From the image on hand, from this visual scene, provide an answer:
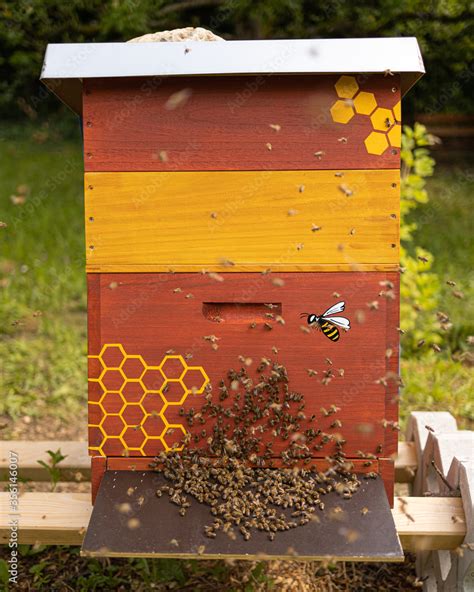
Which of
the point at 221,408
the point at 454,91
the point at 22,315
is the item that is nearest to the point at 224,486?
the point at 221,408

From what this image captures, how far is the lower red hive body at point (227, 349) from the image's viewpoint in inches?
81.0

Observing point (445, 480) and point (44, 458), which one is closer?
point (445, 480)

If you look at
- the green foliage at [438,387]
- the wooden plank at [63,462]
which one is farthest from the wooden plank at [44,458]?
the green foliage at [438,387]

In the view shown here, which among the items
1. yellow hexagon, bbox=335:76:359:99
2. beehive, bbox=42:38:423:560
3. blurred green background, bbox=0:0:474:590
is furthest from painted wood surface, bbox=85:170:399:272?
blurred green background, bbox=0:0:474:590

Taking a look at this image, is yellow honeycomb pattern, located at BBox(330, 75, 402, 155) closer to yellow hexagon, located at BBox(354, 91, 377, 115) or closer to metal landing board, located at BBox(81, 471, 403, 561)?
yellow hexagon, located at BBox(354, 91, 377, 115)

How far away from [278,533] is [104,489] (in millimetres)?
563

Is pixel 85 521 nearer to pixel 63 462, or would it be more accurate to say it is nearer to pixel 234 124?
pixel 63 462

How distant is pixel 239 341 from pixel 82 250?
5.31m

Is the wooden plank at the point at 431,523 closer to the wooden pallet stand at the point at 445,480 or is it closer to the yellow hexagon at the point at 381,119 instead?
the wooden pallet stand at the point at 445,480

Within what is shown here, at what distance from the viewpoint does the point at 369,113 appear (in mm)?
1974

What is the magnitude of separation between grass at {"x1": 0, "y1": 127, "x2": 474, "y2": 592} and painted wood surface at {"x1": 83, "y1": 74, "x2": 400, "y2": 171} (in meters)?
0.84

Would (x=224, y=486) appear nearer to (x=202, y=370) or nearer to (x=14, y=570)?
(x=202, y=370)

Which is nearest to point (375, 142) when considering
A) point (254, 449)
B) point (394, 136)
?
point (394, 136)

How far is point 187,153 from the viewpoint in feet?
6.61
